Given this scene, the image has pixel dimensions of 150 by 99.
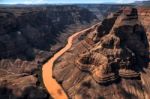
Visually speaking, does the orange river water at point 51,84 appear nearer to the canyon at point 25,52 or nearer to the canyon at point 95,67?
the canyon at point 95,67

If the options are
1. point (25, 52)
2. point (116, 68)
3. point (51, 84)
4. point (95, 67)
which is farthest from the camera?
point (25, 52)

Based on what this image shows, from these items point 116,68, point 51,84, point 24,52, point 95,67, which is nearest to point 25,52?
point 24,52

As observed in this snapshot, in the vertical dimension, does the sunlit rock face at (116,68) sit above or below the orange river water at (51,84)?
above

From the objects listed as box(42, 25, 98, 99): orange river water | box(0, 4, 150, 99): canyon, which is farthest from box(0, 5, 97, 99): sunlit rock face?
box(42, 25, 98, 99): orange river water

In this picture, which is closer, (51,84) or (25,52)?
(51,84)

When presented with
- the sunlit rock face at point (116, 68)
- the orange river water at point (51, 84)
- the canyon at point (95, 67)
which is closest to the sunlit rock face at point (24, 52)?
the canyon at point (95, 67)

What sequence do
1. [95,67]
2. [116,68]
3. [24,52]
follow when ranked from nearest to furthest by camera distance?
[116,68]
[95,67]
[24,52]

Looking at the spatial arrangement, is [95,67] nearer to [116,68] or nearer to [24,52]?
[116,68]

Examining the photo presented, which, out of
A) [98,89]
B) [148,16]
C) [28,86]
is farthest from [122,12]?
[28,86]

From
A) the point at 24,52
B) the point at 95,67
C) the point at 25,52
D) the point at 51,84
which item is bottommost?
the point at 25,52

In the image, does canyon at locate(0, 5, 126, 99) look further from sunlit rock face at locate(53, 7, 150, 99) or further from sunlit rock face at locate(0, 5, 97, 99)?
sunlit rock face at locate(53, 7, 150, 99)
